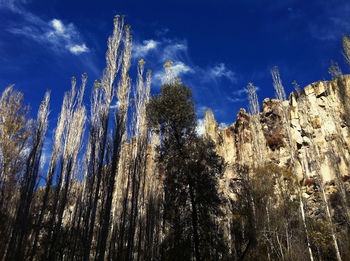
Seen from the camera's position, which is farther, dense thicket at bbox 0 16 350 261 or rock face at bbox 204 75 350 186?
rock face at bbox 204 75 350 186

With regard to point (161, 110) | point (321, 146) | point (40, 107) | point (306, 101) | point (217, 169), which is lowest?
point (217, 169)

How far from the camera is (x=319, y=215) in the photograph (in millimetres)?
26812

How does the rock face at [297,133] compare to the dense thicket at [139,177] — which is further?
the rock face at [297,133]

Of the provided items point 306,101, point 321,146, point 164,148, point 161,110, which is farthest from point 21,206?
point 306,101

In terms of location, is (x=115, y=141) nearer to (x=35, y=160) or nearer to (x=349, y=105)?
(x=35, y=160)

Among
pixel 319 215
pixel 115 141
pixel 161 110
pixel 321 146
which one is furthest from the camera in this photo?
pixel 321 146

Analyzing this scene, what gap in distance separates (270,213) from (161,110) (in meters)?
10.2

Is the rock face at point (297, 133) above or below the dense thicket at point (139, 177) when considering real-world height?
above

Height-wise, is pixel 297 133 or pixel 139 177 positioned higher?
pixel 297 133

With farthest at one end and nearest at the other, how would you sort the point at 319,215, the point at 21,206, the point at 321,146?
1. the point at 321,146
2. the point at 319,215
3. the point at 21,206

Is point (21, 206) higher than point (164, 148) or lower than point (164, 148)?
lower

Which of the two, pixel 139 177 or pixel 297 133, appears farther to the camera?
pixel 297 133

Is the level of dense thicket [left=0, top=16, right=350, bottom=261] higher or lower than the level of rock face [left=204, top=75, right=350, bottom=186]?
lower

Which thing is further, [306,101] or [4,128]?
[306,101]
